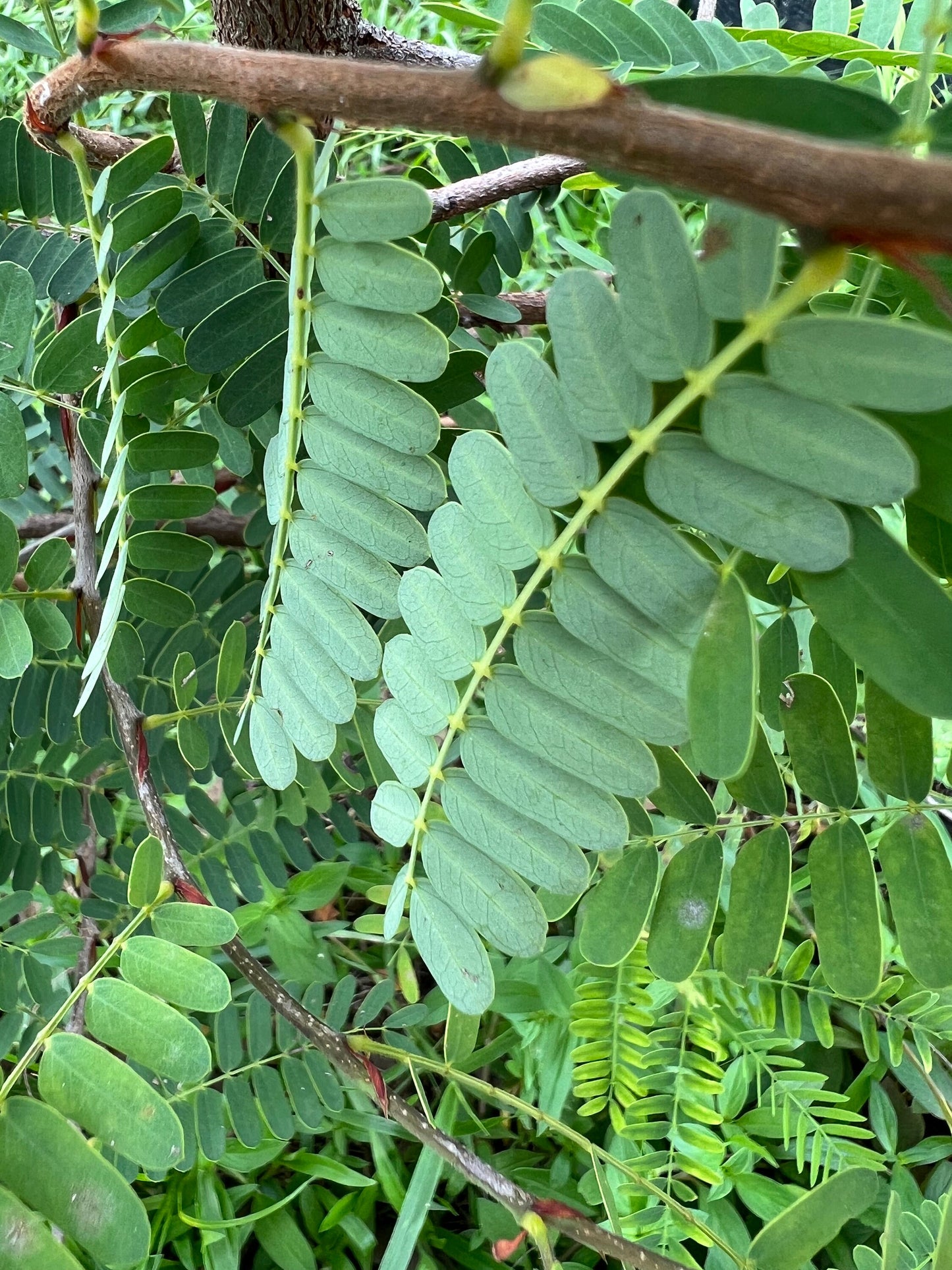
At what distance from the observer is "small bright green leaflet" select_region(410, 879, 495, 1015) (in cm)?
42

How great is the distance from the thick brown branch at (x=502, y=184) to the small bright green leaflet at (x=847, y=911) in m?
0.49

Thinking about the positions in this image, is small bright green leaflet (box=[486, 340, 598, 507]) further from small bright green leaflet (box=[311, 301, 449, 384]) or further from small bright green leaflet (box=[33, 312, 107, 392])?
small bright green leaflet (box=[33, 312, 107, 392])

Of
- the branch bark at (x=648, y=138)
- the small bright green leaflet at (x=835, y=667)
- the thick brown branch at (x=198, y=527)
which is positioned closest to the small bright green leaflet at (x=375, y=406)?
the branch bark at (x=648, y=138)

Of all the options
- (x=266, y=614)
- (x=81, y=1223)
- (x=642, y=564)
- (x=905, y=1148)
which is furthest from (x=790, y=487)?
(x=905, y=1148)

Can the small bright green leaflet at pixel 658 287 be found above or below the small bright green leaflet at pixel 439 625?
above

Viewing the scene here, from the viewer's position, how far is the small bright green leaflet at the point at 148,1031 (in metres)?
0.43

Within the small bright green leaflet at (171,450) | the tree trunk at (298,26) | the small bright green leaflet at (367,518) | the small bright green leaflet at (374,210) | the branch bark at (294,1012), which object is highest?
the tree trunk at (298,26)

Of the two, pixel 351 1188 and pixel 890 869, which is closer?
pixel 890 869

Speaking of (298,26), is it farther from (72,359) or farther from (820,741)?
(820,741)

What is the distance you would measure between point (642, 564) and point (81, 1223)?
384mm

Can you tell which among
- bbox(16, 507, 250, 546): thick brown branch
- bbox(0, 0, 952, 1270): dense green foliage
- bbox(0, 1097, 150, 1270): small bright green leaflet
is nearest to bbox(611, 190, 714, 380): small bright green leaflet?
bbox(0, 0, 952, 1270): dense green foliage

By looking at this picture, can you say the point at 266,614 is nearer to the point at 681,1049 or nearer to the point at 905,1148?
the point at 681,1049

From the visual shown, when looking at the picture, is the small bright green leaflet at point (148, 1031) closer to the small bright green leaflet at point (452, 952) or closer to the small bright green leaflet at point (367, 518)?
the small bright green leaflet at point (452, 952)

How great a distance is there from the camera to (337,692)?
468 mm
